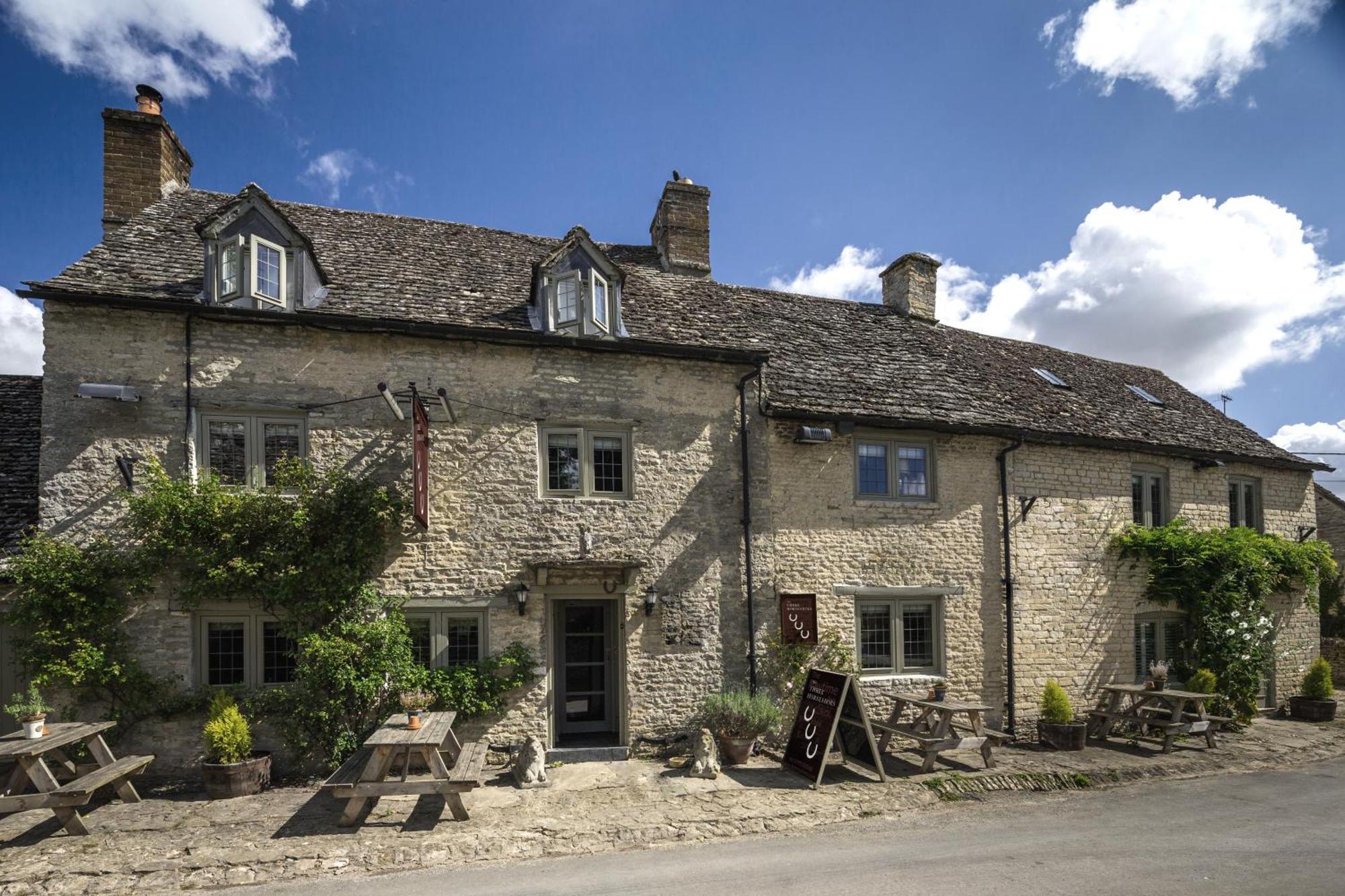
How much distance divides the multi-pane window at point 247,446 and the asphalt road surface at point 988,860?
5.42 m

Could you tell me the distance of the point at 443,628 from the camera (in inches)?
406

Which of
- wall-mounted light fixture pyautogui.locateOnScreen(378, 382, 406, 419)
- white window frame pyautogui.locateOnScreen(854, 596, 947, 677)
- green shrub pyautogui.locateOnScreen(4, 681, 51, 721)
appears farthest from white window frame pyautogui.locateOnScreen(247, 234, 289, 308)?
white window frame pyautogui.locateOnScreen(854, 596, 947, 677)

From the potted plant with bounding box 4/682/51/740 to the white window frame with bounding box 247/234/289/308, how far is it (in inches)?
217

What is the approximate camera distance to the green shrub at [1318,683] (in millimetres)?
14656

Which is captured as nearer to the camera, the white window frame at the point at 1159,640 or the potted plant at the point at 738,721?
the potted plant at the point at 738,721

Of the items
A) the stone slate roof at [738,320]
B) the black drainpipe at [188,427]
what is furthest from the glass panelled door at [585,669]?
the black drainpipe at [188,427]

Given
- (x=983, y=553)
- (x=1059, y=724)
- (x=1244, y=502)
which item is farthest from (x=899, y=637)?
(x=1244, y=502)

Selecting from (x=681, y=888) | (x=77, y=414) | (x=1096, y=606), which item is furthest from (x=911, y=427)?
(x=77, y=414)

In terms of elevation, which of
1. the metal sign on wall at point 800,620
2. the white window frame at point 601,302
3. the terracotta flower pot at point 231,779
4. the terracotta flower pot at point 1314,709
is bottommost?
the terracotta flower pot at point 1314,709

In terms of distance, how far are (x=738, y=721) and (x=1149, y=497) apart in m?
10.4

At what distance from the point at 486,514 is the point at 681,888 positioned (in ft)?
19.0

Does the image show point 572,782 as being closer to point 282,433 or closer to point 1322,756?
point 282,433

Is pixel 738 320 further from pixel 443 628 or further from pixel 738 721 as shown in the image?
pixel 443 628

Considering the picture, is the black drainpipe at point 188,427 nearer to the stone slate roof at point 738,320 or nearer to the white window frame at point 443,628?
the stone slate roof at point 738,320
